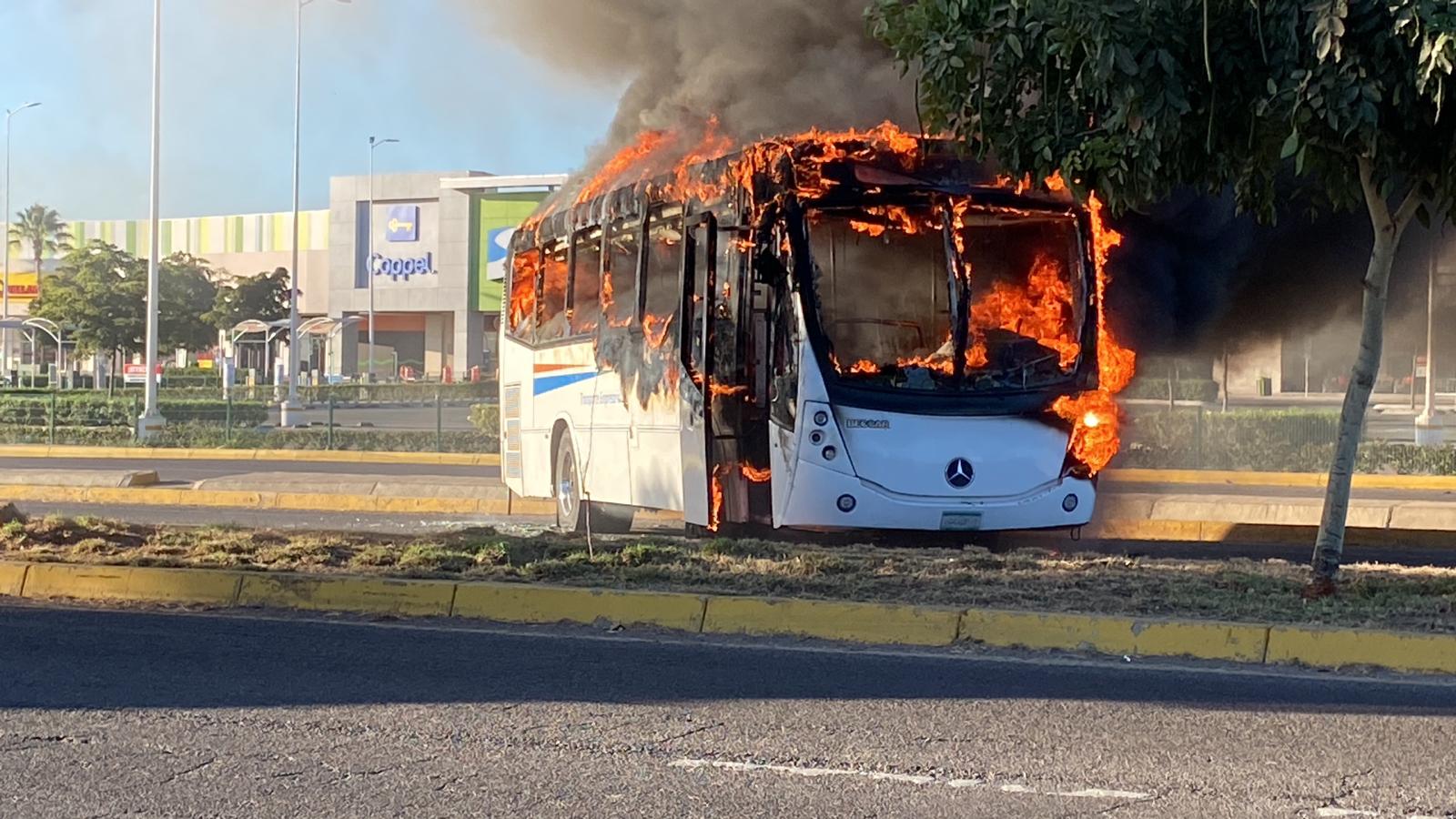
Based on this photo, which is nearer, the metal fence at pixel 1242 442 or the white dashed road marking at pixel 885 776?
the white dashed road marking at pixel 885 776

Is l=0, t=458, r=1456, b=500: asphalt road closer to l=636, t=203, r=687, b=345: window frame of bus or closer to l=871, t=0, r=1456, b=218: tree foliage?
l=636, t=203, r=687, b=345: window frame of bus

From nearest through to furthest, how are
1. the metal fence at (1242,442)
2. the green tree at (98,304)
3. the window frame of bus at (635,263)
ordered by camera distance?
the window frame of bus at (635,263), the metal fence at (1242,442), the green tree at (98,304)

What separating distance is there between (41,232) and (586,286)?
74.2 m

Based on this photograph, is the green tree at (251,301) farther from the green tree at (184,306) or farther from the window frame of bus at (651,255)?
the window frame of bus at (651,255)

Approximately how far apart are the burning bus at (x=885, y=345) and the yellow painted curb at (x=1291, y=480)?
9.53 metres

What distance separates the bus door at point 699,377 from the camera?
35.2 feet

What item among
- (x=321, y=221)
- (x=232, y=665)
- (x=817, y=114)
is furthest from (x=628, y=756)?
(x=321, y=221)

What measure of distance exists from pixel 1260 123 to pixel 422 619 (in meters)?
5.07

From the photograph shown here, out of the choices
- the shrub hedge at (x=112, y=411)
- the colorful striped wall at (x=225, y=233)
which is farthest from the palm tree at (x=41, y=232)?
the shrub hedge at (x=112, y=411)

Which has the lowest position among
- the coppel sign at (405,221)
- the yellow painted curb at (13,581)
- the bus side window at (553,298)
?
the yellow painted curb at (13,581)

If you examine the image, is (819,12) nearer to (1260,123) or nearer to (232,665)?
(1260,123)

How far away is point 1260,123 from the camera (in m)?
8.18

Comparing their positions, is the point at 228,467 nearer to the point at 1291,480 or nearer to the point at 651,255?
the point at 651,255

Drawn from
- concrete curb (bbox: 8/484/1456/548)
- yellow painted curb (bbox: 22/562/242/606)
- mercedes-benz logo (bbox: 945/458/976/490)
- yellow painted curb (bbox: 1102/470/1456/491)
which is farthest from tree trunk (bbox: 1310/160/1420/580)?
yellow painted curb (bbox: 1102/470/1456/491)
